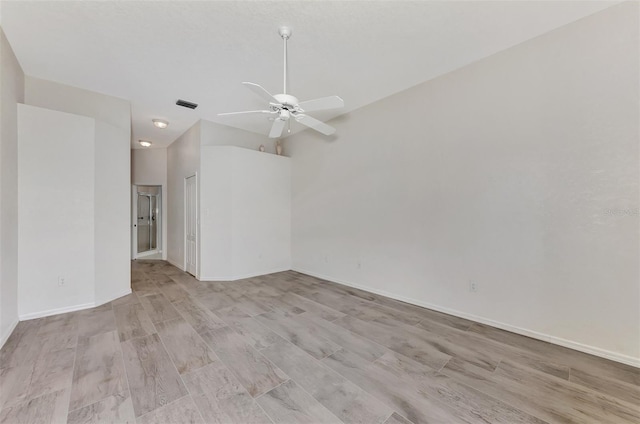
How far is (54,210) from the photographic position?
3.15m

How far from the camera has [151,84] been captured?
3469mm

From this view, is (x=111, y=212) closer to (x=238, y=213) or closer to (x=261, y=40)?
(x=238, y=213)

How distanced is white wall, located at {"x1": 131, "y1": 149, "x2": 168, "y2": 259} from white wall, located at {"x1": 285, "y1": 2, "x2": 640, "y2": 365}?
Answer: 5.55 meters

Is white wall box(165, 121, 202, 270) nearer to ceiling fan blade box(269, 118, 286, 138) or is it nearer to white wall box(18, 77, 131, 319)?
white wall box(18, 77, 131, 319)

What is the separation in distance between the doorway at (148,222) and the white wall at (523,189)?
6131mm

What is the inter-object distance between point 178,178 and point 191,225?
1.41 metres

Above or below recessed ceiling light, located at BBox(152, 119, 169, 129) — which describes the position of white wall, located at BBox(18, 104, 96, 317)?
below

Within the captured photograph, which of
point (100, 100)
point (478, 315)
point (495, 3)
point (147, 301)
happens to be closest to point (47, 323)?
point (147, 301)

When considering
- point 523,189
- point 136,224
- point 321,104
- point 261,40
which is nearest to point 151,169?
point 136,224

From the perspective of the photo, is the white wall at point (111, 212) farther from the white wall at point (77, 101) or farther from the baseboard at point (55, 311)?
the white wall at point (77, 101)

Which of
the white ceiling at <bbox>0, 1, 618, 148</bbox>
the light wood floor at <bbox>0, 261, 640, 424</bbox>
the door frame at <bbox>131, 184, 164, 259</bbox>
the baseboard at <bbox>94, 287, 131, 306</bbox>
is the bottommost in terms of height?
the light wood floor at <bbox>0, 261, 640, 424</bbox>

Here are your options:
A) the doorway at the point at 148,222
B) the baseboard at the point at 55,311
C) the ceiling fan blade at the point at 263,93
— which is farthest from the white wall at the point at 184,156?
the ceiling fan blade at the point at 263,93

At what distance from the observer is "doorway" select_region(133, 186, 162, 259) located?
696cm

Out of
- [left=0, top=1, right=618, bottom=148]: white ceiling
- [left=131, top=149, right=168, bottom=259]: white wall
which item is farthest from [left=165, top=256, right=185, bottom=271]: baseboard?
[left=0, top=1, right=618, bottom=148]: white ceiling
